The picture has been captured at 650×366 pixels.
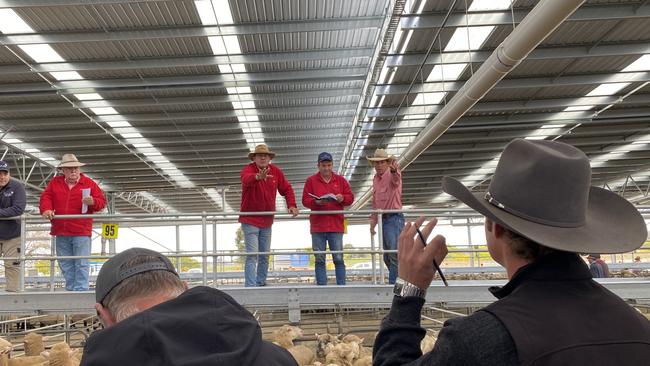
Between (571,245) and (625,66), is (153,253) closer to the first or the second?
(571,245)

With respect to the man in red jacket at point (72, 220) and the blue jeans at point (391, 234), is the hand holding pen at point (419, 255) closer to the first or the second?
the blue jeans at point (391, 234)

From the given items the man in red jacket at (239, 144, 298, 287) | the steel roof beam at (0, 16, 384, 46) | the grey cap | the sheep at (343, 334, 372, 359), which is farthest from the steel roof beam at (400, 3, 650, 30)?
the grey cap

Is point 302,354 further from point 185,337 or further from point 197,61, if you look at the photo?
point 197,61

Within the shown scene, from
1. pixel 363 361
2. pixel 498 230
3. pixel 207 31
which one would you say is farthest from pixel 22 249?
pixel 498 230

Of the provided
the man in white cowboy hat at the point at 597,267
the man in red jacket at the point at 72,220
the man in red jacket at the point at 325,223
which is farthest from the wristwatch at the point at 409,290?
the man in white cowboy hat at the point at 597,267

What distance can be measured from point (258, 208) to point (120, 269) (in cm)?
548

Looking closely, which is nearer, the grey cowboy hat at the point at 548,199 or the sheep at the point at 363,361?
the grey cowboy hat at the point at 548,199

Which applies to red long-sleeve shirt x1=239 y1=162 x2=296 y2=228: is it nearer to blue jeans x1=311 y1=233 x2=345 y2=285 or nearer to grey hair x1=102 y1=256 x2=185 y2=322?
blue jeans x1=311 y1=233 x2=345 y2=285

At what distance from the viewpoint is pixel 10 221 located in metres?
7.27

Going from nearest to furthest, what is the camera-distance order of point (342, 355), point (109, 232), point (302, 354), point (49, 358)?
point (49, 358)
point (342, 355)
point (302, 354)
point (109, 232)

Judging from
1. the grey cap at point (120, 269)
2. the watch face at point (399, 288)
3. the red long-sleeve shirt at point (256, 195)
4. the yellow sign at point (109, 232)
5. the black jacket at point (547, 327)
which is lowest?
the black jacket at point (547, 327)

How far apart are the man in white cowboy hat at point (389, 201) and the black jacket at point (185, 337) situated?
18.5 ft

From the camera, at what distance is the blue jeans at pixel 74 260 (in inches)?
267

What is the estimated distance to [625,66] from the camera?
11148 millimetres
